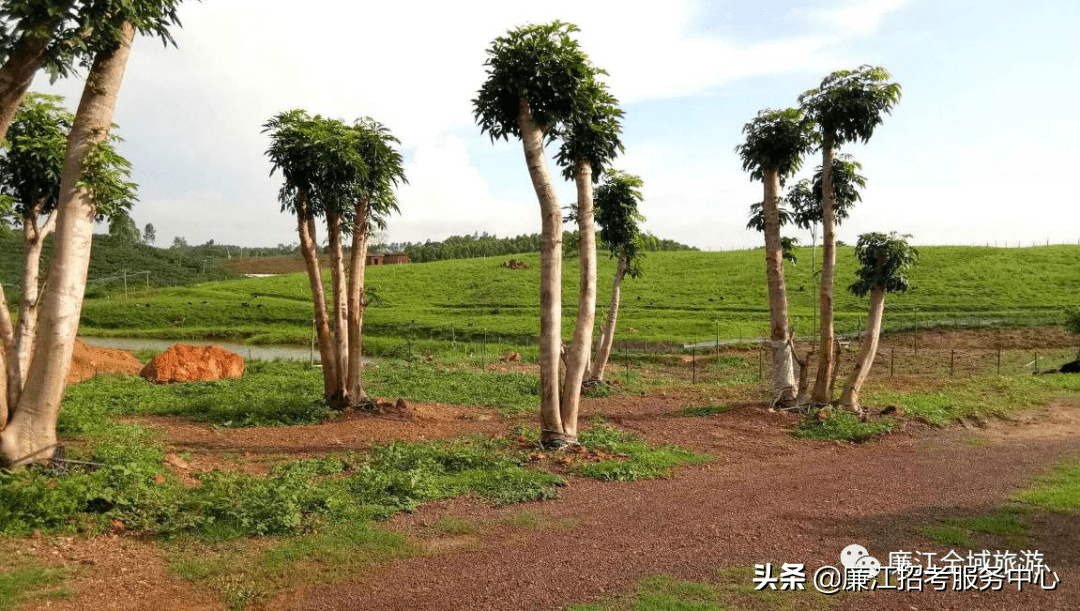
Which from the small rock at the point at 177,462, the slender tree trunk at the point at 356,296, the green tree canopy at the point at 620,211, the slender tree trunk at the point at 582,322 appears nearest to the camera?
the small rock at the point at 177,462

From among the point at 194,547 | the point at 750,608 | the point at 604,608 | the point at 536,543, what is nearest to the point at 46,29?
the point at 194,547

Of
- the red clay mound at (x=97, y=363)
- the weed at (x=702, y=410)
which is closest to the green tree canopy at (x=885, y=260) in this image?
the weed at (x=702, y=410)

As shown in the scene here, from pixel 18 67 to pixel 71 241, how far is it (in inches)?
88.0

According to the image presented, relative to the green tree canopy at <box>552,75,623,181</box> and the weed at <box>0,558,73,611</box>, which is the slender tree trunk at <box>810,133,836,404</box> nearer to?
the green tree canopy at <box>552,75,623,181</box>

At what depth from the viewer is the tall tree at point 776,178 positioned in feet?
59.9

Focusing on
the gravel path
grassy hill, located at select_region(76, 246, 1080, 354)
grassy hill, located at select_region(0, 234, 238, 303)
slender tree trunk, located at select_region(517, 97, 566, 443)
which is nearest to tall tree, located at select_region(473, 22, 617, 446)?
slender tree trunk, located at select_region(517, 97, 566, 443)

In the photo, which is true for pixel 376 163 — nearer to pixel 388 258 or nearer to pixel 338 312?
pixel 338 312

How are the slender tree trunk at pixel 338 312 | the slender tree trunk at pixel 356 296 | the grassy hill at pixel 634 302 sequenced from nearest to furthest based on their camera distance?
the slender tree trunk at pixel 338 312, the slender tree trunk at pixel 356 296, the grassy hill at pixel 634 302

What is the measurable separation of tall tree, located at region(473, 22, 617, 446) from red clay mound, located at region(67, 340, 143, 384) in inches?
714

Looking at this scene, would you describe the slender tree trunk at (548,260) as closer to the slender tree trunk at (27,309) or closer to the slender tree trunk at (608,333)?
the slender tree trunk at (27,309)

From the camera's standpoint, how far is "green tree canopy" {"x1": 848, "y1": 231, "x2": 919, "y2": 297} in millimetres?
17438

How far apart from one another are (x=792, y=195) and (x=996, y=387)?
939 cm

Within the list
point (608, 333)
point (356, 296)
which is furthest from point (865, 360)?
point (356, 296)

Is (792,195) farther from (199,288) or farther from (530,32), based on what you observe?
(199,288)
